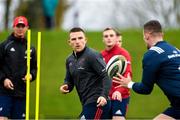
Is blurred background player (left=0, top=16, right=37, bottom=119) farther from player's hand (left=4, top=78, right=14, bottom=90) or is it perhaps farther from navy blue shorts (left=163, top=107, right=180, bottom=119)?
navy blue shorts (left=163, top=107, right=180, bottom=119)

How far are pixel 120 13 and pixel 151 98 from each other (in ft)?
66.3

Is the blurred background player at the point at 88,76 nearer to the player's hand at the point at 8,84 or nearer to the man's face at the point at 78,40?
the man's face at the point at 78,40

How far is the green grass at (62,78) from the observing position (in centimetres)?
2036

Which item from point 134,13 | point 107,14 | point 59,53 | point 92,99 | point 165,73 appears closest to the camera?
point 165,73

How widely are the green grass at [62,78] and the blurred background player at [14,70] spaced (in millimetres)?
8267

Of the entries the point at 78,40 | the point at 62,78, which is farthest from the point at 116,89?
the point at 62,78

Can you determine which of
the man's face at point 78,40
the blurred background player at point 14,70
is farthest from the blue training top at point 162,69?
the blurred background player at point 14,70

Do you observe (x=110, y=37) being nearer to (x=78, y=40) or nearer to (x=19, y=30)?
(x=78, y=40)

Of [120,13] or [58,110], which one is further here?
[120,13]

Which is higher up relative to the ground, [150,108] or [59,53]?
[59,53]

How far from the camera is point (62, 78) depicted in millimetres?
21359

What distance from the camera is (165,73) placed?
919 centimetres

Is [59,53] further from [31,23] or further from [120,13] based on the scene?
[120,13]

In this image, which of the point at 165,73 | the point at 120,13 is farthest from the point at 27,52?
the point at 120,13
